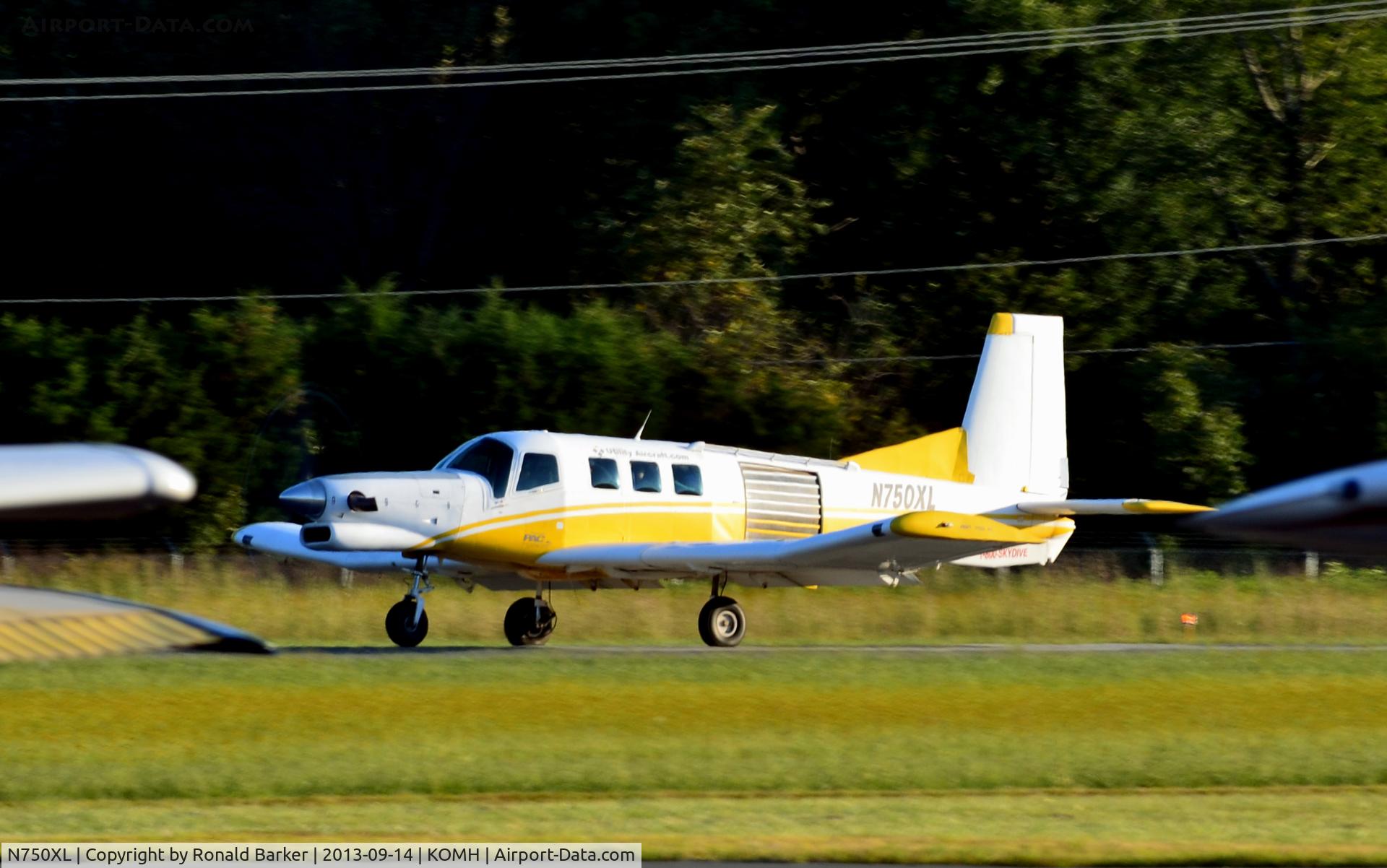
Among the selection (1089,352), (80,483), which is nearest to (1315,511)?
(80,483)

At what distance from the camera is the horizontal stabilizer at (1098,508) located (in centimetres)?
1976

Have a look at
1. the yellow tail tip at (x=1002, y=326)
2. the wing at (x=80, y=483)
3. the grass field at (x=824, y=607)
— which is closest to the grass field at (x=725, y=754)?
the grass field at (x=824, y=607)

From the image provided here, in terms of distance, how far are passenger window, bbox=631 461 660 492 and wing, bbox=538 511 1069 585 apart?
79cm

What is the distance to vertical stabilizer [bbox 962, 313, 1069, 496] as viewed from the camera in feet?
77.8

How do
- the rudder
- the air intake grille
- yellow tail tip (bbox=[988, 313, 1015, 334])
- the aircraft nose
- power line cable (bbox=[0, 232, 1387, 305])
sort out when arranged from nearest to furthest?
1. the aircraft nose
2. the air intake grille
3. the rudder
4. yellow tail tip (bbox=[988, 313, 1015, 334])
5. power line cable (bbox=[0, 232, 1387, 305])

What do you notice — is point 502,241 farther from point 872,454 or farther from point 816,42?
point 872,454

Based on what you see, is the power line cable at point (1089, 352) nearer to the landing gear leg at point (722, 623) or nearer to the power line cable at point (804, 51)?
the power line cable at point (804, 51)

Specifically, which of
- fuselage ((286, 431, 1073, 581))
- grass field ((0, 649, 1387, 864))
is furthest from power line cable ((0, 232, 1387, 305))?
grass field ((0, 649, 1387, 864))

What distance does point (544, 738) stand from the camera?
43.8ft

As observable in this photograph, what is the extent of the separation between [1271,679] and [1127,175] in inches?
891

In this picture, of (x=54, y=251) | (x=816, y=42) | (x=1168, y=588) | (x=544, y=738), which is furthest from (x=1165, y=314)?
(x=544, y=738)

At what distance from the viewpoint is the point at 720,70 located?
132 ft

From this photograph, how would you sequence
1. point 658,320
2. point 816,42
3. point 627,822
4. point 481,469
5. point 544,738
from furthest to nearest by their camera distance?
point 816,42, point 658,320, point 481,469, point 544,738, point 627,822

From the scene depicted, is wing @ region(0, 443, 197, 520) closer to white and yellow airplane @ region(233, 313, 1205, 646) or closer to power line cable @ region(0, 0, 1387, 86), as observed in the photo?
white and yellow airplane @ region(233, 313, 1205, 646)
